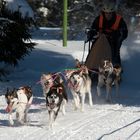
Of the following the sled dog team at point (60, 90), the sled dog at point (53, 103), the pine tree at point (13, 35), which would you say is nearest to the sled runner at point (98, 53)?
the sled dog team at point (60, 90)

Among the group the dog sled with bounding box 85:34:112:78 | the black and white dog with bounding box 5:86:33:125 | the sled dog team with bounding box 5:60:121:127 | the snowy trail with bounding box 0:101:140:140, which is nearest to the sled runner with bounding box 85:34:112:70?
the dog sled with bounding box 85:34:112:78

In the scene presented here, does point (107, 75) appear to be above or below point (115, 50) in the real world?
below

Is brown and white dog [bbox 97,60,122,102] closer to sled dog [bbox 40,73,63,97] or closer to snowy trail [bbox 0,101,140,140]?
snowy trail [bbox 0,101,140,140]

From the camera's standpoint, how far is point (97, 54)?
13.7 meters

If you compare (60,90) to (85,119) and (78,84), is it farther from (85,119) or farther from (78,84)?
(78,84)

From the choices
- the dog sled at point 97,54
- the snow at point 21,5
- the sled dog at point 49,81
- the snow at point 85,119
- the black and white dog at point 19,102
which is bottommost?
the snow at point 85,119

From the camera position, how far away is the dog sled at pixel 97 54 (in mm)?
13562

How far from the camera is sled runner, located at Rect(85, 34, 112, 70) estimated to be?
13.6 meters

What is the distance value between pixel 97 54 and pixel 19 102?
4.44 m

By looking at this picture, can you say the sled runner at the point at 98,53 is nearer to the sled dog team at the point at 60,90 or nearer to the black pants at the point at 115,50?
the black pants at the point at 115,50

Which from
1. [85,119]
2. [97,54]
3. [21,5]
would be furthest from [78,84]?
[21,5]

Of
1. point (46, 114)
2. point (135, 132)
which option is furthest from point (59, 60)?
point (135, 132)

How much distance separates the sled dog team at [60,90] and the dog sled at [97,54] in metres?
0.57

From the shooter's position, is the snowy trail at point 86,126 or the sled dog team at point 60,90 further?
the sled dog team at point 60,90
